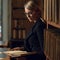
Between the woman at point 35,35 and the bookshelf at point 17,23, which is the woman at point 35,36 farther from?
the bookshelf at point 17,23

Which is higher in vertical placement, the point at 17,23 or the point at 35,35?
the point at 35,35

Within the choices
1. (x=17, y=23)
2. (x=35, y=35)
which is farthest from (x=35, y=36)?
(x=17, y=23)

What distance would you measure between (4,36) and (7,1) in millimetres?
977

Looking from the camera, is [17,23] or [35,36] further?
[17,23]

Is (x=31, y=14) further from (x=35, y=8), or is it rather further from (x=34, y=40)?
(x=34, y=40)

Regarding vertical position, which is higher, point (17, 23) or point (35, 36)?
point (35, 36)

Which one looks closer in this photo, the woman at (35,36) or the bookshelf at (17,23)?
the woman at (35,36)

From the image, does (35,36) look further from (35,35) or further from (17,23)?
(17,23)

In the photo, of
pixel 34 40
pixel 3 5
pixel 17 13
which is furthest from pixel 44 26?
pixel 3 5

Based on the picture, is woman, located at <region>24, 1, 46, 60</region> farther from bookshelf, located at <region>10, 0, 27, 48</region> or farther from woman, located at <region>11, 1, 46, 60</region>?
bookshelf, located at <region>10, 0, 27, 48</region>

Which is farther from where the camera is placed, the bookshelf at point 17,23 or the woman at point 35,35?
the bookshelf at point 17,23

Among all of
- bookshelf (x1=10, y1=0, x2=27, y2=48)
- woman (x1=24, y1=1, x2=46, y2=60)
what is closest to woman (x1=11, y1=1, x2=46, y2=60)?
woman (x1=24, y1=1, x2=46, y2=60)

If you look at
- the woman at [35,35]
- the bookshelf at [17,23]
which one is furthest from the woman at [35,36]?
the bookshelf at [17,23]

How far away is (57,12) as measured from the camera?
2100 mm
